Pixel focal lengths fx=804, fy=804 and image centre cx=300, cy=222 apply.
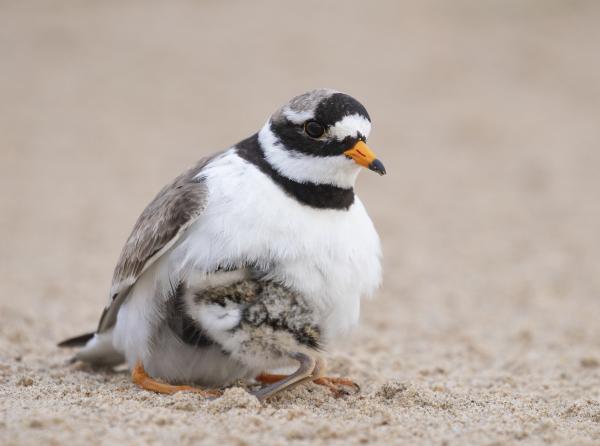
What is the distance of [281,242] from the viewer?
450cm

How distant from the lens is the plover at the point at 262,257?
4.52m

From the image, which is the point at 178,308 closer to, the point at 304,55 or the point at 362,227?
the point at 362,227

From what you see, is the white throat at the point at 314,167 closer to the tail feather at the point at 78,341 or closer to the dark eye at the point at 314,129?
the dark eye at the point at 314,129

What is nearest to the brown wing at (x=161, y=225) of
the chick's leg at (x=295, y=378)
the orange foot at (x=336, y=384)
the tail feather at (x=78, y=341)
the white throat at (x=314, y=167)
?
the white throat at (x=314, y=167)

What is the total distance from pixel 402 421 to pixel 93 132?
11333mm

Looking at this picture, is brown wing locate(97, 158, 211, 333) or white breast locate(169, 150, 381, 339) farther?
brown wing locate(97, 158, 211, 333)

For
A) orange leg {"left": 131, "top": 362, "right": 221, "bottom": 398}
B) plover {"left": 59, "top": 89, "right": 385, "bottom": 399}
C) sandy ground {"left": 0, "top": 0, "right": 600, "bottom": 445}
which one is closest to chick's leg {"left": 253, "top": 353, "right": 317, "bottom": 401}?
plover {"left": 59, "top": 89, "right": 385, "bottom": 399}

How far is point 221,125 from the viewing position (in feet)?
48.3

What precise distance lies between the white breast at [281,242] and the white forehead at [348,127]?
0.45 metres

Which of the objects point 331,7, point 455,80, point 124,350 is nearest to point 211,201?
point 124,350

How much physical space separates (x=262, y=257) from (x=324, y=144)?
0.78m

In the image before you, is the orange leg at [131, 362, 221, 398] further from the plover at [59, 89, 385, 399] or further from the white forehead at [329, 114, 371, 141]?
the white forehead at [329, 114, 371, 141]

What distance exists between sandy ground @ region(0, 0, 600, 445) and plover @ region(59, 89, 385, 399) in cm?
36

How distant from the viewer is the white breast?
450cm
